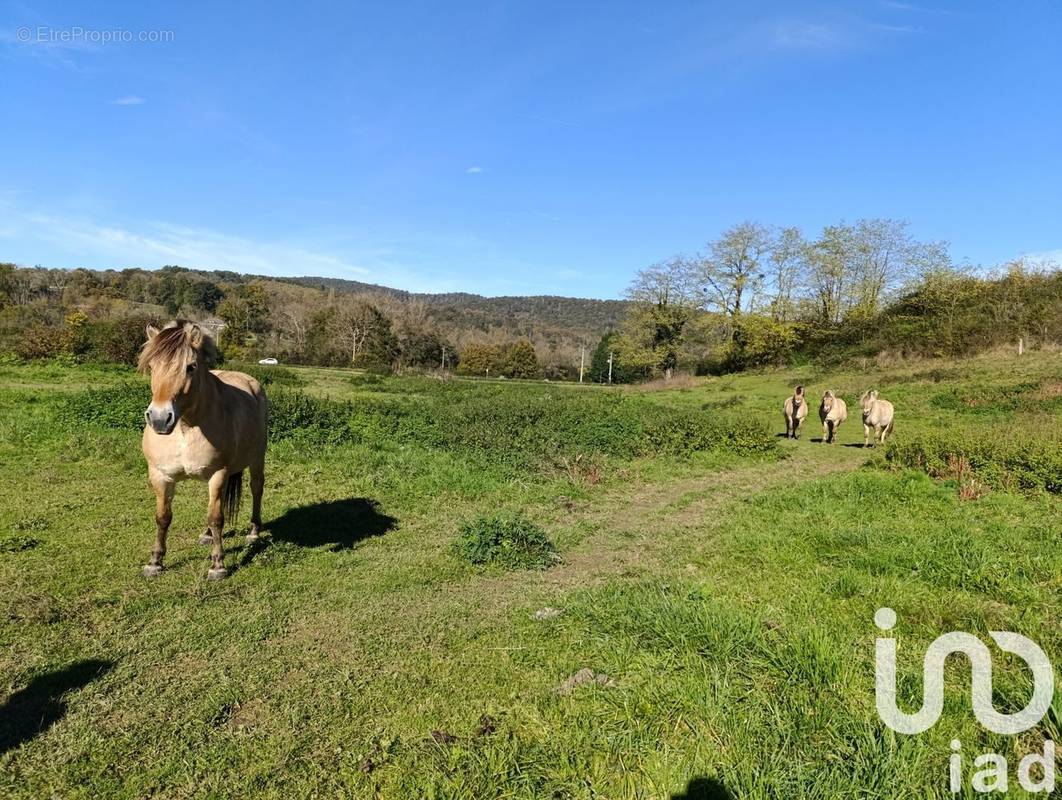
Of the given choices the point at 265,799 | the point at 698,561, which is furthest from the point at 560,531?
the point at 265,799

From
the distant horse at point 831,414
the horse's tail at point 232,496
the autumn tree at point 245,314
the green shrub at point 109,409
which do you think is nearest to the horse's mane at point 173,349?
the horse's tail at point 232,496

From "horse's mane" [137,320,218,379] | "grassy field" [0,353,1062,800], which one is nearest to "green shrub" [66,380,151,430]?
"grassy field" [0,353,1062,800]

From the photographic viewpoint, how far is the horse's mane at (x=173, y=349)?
4734 mm

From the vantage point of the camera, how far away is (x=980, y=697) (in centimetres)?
321

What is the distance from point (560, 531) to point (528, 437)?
15.6ft

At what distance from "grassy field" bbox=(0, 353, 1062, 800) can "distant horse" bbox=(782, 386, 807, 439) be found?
5918 millimetres

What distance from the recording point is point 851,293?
143 ft

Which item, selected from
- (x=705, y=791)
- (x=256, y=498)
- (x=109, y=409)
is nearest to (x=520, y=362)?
(x=109, y=409)

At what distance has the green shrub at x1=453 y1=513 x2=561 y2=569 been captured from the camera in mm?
6102

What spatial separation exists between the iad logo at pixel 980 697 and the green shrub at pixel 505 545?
3257 millimetres

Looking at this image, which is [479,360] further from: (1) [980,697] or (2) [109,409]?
(1) [980,697]

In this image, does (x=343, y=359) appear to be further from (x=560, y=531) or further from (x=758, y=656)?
(x=758, y=656)

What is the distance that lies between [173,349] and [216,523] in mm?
1761

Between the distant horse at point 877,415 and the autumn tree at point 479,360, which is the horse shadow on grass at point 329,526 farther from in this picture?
the autumn tree at point 479,360
